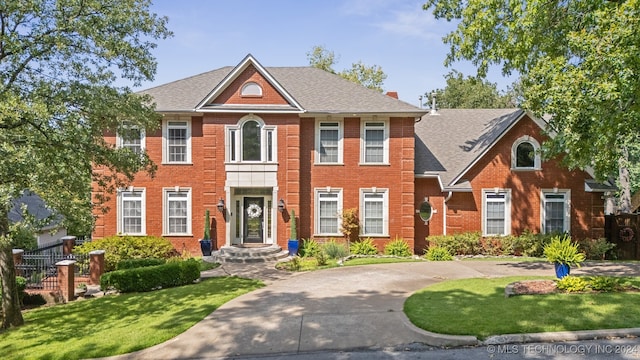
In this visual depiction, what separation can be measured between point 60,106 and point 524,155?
1847 centimetres

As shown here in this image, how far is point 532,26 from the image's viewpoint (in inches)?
513

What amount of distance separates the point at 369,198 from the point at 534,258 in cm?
777

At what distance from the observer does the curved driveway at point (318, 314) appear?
7.59 metres

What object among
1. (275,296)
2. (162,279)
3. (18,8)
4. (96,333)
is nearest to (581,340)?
(275,296)

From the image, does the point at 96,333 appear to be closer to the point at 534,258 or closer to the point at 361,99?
the point at 361,99

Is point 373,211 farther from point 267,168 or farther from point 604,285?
point 604,285

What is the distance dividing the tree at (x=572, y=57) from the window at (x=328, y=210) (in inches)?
323

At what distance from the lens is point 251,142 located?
18.8 metres

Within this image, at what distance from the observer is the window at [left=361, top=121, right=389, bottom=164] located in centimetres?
1917

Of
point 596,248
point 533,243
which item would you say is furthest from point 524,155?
→ point 596,248

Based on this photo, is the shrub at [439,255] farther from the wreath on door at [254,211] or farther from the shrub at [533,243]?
the wreath on door at [254,211]

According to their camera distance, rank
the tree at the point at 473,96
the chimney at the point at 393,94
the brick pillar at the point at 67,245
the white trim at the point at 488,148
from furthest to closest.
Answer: the tree at the point at 473,96
the chimney at the point at 393,94
the white trim at the point at 488,148
the brick pillar at the point at 67,245

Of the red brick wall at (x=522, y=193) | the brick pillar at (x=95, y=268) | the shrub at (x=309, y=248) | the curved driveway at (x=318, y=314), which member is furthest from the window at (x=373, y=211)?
the brick pillar at (x=95, y=268)

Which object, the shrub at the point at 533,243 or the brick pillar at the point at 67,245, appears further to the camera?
the shrub at the point at 533,243
